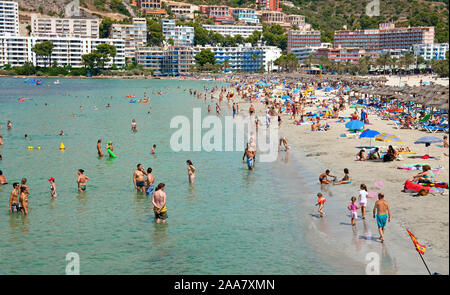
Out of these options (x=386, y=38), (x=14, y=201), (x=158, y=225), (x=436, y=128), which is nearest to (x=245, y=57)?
(x=386, y=38)

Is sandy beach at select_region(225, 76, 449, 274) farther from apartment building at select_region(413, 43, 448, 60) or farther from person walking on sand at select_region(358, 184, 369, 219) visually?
apartment building at select_region(413, 43, 448, 60)

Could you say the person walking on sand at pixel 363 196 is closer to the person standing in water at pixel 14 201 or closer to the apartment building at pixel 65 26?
the person standing in water at pixel 14 201

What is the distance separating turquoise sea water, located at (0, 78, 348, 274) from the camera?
12031mm

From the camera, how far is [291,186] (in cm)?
1930

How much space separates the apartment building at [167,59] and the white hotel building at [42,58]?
323 inches

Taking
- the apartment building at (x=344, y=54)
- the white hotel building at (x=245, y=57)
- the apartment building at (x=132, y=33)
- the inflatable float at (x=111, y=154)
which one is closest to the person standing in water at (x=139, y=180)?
the inflatable float at (x=111, y=154)

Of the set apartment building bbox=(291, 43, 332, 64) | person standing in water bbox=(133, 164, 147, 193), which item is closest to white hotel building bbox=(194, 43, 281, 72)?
apartment building bbox=(291, 43, 332, 64)

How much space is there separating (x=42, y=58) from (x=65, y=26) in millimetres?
32064

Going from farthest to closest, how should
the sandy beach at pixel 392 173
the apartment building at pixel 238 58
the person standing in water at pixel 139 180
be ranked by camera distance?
1. the apartment building at pixel 238 58
2. the person standing in water at pixel 139 180
3. the sandy beach at pixel 392 173

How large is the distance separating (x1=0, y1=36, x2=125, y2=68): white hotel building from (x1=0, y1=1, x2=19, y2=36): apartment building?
65.8 feet

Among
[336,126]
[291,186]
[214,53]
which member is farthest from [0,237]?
A: [214,53]

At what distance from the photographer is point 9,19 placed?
616 feet

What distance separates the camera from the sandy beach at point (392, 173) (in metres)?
12.5
